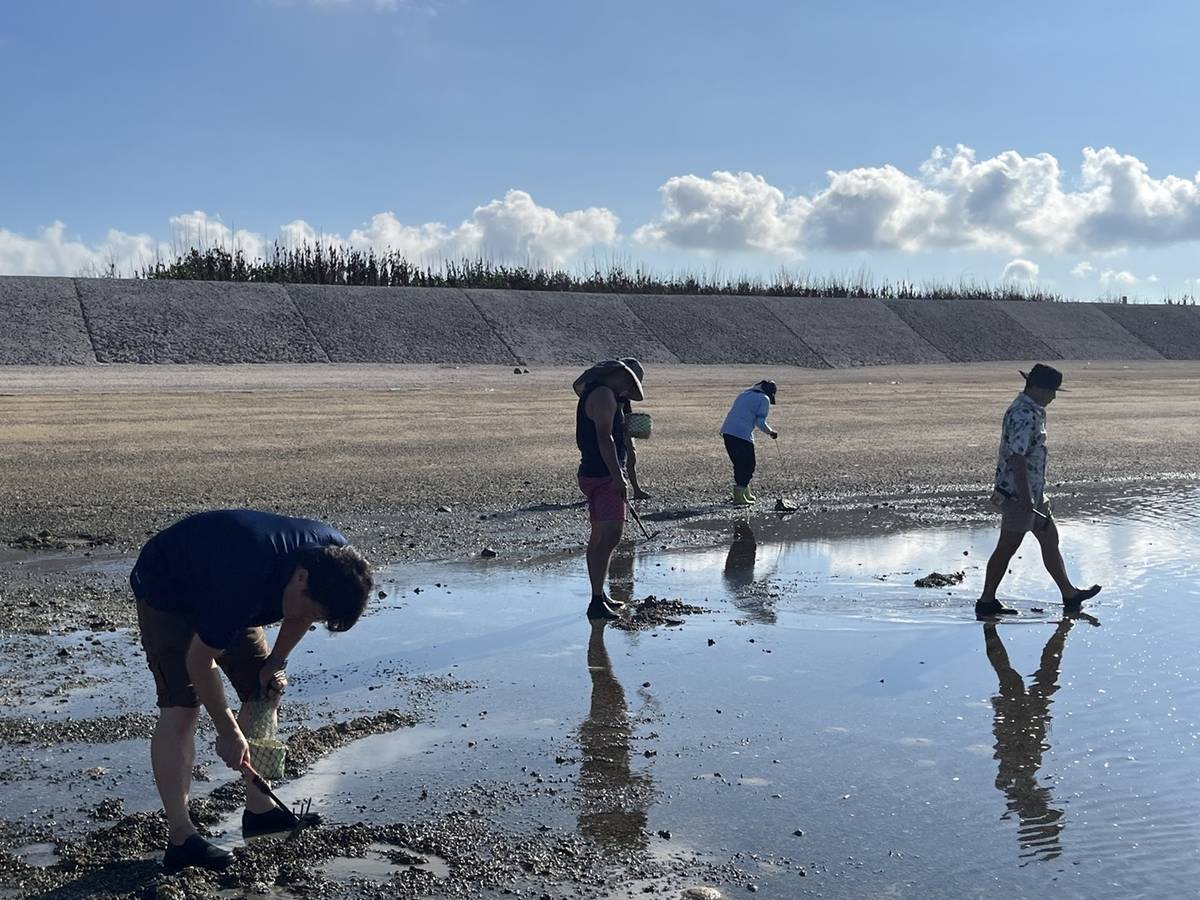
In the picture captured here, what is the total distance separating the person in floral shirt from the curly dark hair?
547 cm

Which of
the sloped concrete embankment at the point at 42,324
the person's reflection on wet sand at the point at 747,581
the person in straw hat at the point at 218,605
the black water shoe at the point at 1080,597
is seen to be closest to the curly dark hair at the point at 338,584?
the person in straw hat at the point at 218,605

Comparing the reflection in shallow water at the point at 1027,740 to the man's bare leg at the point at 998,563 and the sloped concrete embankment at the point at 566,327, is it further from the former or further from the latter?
the sloped concrete embankment at the point at 566,327

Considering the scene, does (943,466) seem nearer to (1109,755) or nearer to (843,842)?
(1109,755)

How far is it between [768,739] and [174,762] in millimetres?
2672

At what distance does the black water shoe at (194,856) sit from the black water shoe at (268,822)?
332 millimetres

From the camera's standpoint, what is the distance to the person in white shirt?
536 inches

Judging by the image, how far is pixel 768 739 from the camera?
20.2ft

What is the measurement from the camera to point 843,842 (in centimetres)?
493

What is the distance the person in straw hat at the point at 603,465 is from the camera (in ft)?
28.3

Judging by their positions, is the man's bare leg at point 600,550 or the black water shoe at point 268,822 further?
the man's bare leg at point 600,550

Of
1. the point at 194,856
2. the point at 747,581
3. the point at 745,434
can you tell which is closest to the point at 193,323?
the point at 745,434

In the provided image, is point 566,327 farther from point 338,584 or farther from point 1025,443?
point 338,584

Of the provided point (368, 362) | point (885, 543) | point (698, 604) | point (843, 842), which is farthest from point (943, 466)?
point (368, 362)

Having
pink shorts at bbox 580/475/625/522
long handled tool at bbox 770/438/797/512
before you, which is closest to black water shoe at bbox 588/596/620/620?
pink shorts at bbox 580/475/625/522
